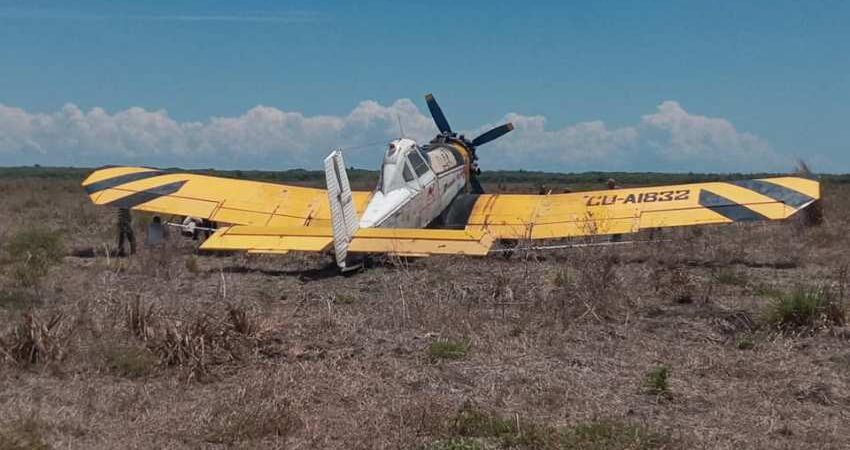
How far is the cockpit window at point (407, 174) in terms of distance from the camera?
13734 millimetres

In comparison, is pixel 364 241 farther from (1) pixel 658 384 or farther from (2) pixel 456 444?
(2) pixel 456 444

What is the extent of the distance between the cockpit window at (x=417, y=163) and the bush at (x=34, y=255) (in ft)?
17.3

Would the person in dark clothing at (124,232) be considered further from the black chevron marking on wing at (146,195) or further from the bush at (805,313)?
the bush at (805,313)

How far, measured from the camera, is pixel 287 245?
1083 cm

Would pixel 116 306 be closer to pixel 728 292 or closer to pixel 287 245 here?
pixel 287 245

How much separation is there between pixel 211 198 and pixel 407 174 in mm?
3347

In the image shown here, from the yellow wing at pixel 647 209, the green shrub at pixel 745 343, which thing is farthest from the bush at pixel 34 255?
the green shrub at pixel 745 343

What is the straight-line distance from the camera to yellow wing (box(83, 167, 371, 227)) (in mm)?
14125

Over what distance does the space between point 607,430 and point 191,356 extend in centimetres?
291

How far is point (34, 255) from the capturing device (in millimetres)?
11297

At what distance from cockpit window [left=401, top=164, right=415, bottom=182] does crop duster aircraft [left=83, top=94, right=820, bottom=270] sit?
0.02 meters

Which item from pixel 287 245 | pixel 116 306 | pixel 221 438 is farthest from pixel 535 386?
pixel 287 245

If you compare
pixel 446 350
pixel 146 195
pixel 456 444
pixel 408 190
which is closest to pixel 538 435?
pixel 456 444

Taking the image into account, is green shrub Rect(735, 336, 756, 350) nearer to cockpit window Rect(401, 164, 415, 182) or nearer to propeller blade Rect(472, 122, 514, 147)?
cockpit window Rect(401, 164, 415, 182)
